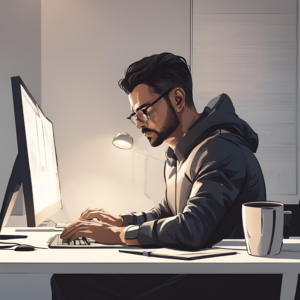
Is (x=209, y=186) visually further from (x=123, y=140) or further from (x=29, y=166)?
(x=123, y=140)

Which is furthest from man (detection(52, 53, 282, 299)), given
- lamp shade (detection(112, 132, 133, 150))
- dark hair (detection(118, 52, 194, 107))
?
lamp shade (detection(112, 132, 133, 150))

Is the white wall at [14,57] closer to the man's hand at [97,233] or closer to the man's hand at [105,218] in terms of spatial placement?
the man's hand at [105,218]

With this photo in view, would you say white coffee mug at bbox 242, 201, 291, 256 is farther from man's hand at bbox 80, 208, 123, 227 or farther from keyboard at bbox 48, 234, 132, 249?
man's hand at bbox 80, 208, 123, 227

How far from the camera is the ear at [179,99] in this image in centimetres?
115

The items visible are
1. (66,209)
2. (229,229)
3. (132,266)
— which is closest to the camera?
(132,266)

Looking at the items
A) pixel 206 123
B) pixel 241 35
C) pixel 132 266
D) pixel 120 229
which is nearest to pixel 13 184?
pixel 120 229

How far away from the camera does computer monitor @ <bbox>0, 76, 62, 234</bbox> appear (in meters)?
0.82

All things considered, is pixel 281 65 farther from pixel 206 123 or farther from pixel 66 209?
pixel 66 209

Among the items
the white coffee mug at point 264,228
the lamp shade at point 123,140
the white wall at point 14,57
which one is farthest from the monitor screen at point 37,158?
the white wall at point 14,57

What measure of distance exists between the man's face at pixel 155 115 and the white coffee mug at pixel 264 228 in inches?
→ 20.7

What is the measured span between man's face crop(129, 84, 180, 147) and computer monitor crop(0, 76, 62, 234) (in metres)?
0.36

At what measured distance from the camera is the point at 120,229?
0.82m

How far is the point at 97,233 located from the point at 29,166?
0.84 feet

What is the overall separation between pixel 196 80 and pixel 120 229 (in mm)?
2015
